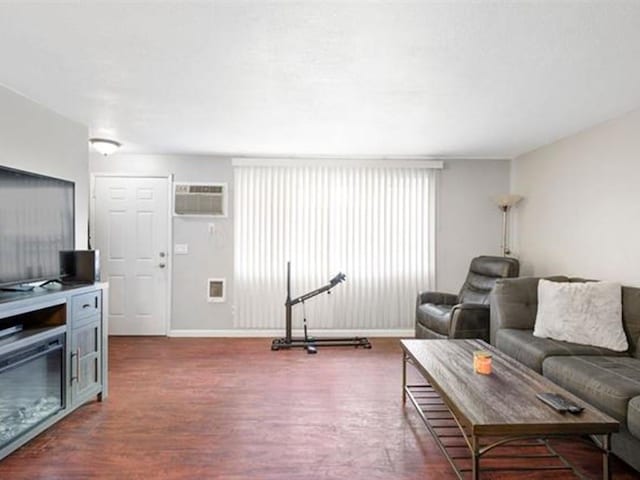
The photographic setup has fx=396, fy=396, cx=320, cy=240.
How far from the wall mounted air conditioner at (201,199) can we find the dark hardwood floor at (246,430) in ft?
5.78

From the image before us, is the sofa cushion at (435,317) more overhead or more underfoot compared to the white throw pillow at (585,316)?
more underfoot

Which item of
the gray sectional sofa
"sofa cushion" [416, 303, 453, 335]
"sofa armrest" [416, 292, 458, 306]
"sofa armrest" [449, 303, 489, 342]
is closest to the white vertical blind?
"sofa armrest" [416, 292, 458, 306]

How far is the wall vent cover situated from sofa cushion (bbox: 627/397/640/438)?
3.89 m

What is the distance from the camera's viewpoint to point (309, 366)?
12.2 ft

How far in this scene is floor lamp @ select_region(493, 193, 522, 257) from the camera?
14.9 ft

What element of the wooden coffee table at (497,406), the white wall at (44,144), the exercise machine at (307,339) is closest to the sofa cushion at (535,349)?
the wooden coffee table at (497,406)

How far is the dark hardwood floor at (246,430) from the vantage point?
2070mm

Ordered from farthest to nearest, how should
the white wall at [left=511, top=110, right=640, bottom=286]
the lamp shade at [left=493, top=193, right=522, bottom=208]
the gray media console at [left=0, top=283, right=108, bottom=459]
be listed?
the lamp shade at [left=493, top=193, right=522, bottom=208] → the white wall at [left=511, top=110, right=640, bottom=286] → the gray media console at [left=0, top=283, right=108, bottom=459]

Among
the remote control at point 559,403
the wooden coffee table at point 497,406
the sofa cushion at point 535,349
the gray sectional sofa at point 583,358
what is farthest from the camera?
the sofa cushion at point 535,349

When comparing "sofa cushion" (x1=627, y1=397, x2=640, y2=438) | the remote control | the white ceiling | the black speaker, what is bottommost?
"sofa cushion" (x1=627, y1=397, x2=640, y2=438)

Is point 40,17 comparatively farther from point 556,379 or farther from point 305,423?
point 556,379

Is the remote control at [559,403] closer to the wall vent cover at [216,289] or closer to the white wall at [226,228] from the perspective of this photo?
the white wall at [226,228]

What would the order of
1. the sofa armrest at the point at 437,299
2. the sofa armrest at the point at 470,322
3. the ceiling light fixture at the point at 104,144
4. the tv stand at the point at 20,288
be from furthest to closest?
the sofa armrest at the point at 437,299, the ceiling light fixture at the point at 104,144, the sofa armrest at the point at 470,322, the tv stand at the point at 20,288

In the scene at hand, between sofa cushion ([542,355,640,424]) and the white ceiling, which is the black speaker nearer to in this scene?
the white ceiling
